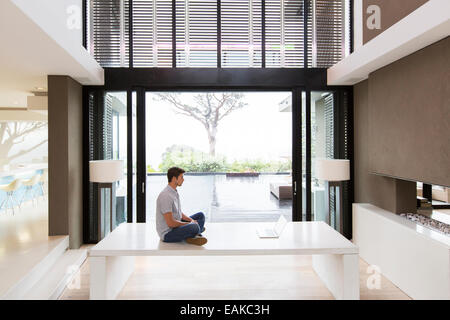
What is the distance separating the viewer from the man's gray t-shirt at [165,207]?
299 centimetres

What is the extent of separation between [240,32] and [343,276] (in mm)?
3718

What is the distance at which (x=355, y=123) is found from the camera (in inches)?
189

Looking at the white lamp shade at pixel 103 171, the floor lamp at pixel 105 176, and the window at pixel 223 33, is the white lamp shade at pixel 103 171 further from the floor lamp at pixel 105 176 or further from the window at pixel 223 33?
the window at pixel 223 33

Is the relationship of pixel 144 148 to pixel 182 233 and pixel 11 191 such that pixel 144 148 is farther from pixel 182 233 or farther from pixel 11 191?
pixel 11 191

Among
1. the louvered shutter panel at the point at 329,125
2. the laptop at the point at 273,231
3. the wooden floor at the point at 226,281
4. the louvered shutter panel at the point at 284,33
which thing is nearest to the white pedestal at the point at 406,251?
the wooden floor at the point at 226,281

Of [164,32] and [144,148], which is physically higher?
[164,32]

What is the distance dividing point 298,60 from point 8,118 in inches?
308

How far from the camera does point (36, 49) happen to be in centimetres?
307

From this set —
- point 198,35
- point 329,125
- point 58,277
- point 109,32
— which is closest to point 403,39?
point 329,125

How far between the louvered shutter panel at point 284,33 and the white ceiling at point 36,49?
8.66 ft

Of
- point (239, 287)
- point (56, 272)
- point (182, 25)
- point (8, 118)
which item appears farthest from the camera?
point (8, 118)
